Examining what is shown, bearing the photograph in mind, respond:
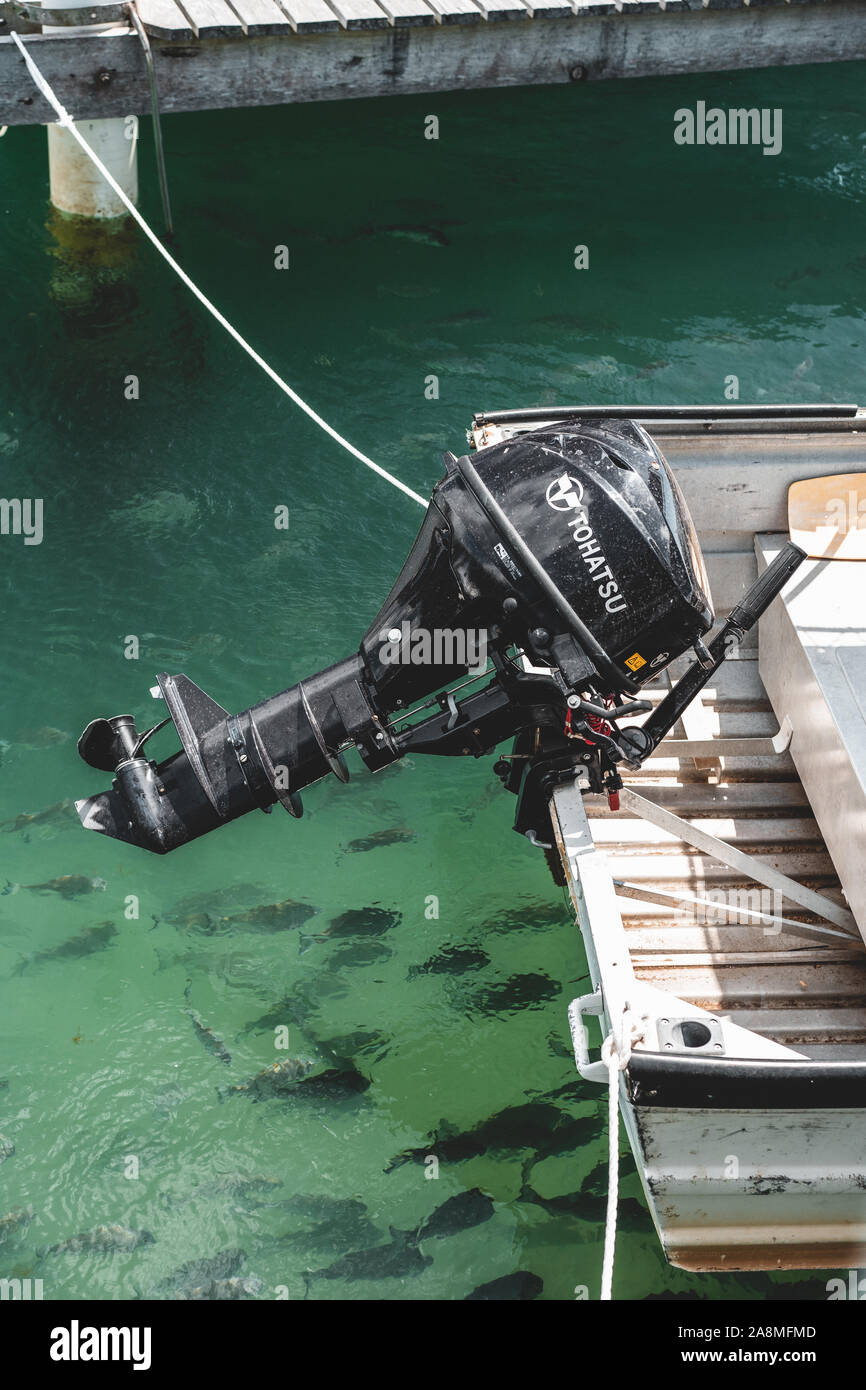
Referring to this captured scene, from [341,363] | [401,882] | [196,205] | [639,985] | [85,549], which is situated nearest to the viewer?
[639,985]

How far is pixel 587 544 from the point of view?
3.40m

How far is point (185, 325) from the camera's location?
7691mm

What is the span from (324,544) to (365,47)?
2236 mm

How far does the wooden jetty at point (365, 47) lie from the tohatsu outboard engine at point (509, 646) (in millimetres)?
3224

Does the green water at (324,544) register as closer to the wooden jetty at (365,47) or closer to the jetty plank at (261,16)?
the wooden jetty at (365,47)
